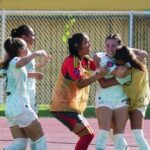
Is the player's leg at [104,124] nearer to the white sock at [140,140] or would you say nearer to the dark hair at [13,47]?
the white sock at [140,140]

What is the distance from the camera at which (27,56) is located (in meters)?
9.41

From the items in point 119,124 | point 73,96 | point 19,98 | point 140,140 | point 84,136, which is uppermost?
point 19,98

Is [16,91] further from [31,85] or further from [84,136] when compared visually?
[84,136]

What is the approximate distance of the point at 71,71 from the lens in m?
9.95

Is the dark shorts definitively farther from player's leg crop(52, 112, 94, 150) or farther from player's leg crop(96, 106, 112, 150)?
player's leg crop(96, 106, 112, 150)

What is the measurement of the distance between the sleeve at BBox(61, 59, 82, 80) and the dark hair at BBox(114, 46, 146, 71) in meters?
0.56

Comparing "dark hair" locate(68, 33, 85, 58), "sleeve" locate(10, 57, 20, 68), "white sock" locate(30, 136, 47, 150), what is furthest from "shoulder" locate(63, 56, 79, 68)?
"white sock" locate(30, 136, 47, 150)

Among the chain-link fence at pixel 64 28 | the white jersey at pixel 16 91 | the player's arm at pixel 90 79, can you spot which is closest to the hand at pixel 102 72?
the player's arm at pixel 90 79

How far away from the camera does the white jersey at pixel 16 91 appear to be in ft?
30.8

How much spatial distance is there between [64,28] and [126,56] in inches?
427

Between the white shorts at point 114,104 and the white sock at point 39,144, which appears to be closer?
the white sock at point 39,144

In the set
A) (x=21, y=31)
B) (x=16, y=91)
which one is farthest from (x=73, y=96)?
(x=21, y=31)

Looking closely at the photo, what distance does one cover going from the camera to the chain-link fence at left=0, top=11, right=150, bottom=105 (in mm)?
20719

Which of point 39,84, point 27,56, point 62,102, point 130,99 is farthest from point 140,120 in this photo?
point 39,84
